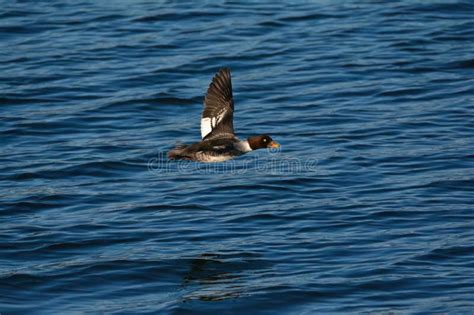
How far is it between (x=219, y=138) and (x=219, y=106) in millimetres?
709

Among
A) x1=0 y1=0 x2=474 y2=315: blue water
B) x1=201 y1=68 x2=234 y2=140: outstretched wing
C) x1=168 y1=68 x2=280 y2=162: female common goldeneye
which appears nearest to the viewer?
x1=0 y1=0 x2=474 y2=315: blue water

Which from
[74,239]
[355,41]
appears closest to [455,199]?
[74,239]

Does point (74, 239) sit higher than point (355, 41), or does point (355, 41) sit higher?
point (355, 41)

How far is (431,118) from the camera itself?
781 inches

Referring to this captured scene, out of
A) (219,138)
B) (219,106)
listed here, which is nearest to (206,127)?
(219,106)

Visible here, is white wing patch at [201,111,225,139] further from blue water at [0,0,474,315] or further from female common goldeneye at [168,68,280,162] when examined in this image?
blue water at [0,0,474,315]

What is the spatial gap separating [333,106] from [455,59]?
13.2ft

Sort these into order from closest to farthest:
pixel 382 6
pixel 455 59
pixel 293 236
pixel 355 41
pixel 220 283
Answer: pixel 220 283, pixel 293 236, pixel 455 59, pixel 355 41, pixel 382 6

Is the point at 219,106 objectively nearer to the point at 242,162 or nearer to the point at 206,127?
the point at 206,127

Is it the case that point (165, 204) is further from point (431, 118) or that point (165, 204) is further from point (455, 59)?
point (455, 59)

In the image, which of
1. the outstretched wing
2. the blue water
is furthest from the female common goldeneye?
the blue water

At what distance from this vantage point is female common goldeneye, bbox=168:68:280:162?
14133 mm

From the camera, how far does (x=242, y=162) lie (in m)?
18.2

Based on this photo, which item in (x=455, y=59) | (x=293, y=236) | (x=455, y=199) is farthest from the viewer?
(x=455, y=59)
